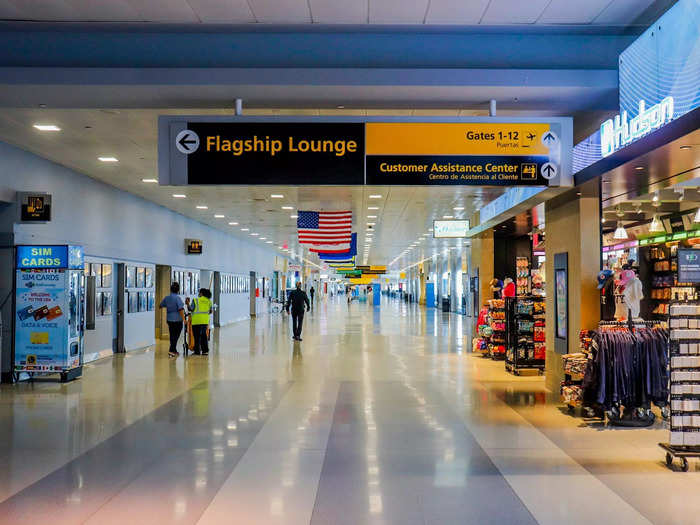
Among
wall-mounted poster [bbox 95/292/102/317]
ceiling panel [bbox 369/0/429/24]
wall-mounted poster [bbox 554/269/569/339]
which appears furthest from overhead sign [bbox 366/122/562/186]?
wall-mounted poster [bbox 95/292/102/317]

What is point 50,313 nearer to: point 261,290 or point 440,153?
point 440,153

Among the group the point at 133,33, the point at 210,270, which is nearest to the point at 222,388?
the point at 133,33

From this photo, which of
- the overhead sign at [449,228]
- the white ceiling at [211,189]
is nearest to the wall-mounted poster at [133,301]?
the white ceiling at [211,189]

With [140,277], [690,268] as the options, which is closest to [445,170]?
[690,268]

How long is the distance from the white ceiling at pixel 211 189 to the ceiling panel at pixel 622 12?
215 centimetres

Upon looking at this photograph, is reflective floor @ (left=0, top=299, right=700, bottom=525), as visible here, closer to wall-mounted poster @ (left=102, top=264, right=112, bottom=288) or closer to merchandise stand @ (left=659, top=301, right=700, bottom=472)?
merchandise stand @ (left=659, top=301, right=700, bottom=472)

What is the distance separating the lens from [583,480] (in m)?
5.08

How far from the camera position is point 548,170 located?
216 inches

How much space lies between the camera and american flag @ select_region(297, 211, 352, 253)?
15641mm

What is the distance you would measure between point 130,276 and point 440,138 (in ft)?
38.5

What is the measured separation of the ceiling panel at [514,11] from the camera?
5.33m

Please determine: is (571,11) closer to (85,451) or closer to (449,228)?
(85,451)

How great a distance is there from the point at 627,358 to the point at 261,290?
2821 centimetres

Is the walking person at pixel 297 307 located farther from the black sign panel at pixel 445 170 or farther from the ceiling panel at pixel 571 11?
the ceiling panel at pixel 571 11
